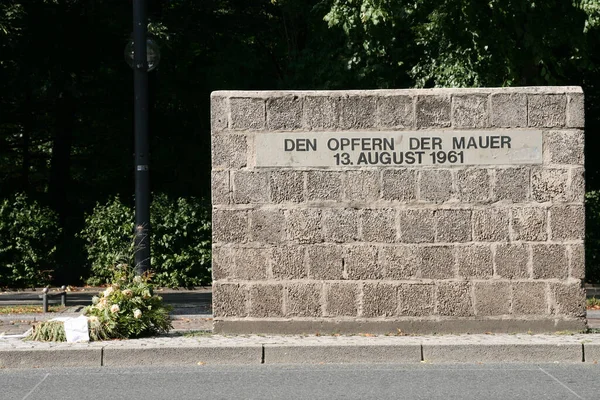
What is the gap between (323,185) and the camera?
11469 millimetres

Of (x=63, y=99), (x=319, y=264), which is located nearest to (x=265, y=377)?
(x=319, y=264)

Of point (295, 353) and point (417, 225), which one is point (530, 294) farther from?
point (295, 353)

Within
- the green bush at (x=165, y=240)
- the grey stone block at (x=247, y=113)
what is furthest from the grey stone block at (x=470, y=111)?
the green bush at (x=165, y=240)

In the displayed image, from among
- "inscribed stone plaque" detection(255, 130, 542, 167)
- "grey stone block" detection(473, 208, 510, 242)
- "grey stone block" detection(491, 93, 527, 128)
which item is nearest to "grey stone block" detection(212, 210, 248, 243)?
"inscribed stone plaque" detection(255, 130, 542, 167)

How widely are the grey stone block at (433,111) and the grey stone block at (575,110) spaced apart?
1.26m

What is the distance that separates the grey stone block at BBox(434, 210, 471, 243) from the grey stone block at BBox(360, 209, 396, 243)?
0.49m

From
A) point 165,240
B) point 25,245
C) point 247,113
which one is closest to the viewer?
point 247,113

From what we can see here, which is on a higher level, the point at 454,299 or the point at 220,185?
the point at 220,185

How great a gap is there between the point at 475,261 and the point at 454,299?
0.47 m

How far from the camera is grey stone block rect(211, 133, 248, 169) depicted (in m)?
11.4

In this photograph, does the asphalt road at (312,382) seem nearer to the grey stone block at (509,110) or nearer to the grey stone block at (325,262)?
the grey stone block at (325,262)

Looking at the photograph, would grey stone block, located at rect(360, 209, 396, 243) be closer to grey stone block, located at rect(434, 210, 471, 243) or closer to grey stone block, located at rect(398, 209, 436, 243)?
grey stone block, located at rect(398, 209, 436, 243)

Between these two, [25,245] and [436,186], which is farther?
[25,245]

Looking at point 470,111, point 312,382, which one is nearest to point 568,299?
point 470,111
